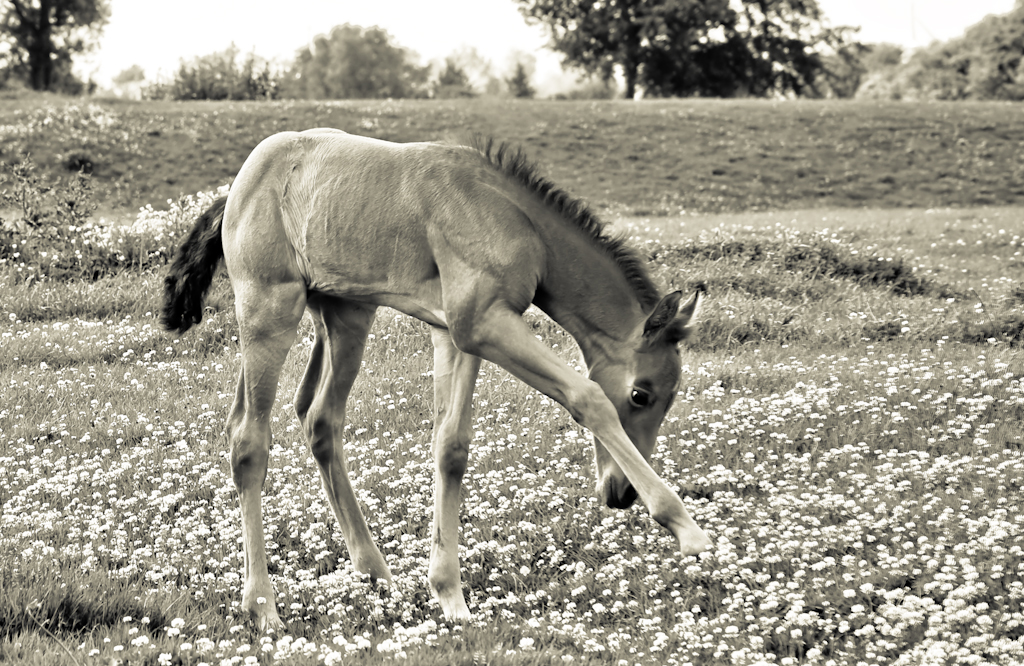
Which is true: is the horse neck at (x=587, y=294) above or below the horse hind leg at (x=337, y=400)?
above

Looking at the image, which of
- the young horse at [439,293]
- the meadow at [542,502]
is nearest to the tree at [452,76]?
the meadow at [542,502]

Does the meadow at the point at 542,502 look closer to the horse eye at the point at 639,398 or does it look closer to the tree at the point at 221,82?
the horse eye at the point at 639,398

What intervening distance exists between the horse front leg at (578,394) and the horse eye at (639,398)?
0.31 metres

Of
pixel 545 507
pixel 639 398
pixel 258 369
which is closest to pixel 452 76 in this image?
pixel 545 507

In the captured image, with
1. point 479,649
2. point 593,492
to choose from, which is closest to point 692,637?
point 479,649

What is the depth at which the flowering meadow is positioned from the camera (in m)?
4.25

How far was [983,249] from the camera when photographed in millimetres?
15656

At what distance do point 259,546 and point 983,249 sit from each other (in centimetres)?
1432

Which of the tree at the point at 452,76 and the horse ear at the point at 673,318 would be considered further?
the tree at the point at 452,76

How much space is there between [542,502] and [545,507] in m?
0.06

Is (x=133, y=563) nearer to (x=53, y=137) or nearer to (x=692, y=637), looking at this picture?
(x=692, y=637)

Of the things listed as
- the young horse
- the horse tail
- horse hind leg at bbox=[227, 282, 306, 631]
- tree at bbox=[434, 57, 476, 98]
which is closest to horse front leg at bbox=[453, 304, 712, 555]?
the young horse

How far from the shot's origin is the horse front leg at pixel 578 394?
12.2ft

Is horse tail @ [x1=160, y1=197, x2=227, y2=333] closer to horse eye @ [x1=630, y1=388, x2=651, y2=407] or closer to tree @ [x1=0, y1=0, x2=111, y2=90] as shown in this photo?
horse eye @ [x1=630, y1=388, x2=651, y2=407]
